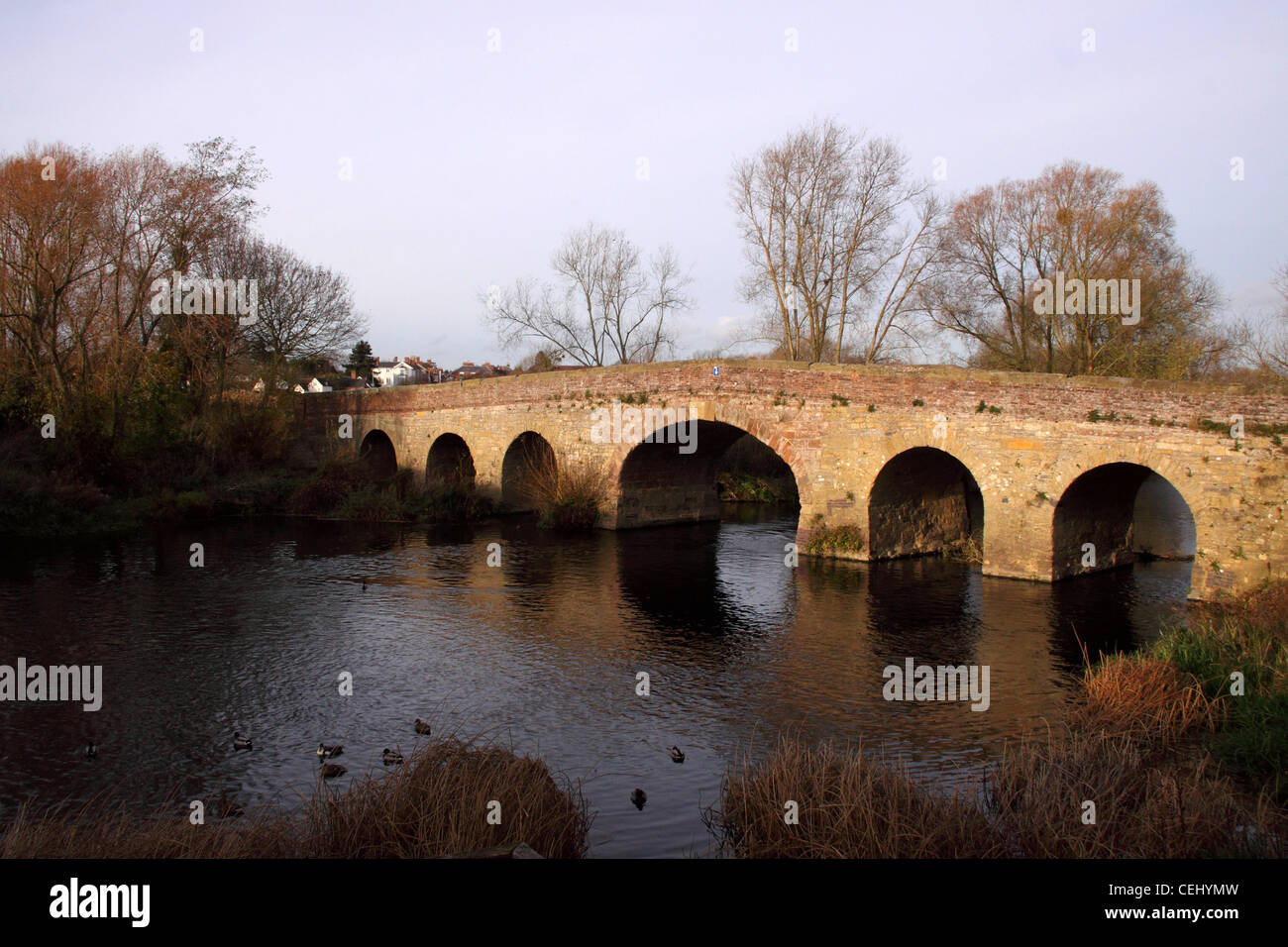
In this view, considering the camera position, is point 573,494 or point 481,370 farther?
point 481,370

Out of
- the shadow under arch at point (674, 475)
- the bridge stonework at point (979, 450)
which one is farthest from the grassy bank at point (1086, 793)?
the shadow under arch at point (674, 475)

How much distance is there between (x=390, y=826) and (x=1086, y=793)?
4.50 m

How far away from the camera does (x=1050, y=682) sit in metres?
9.84

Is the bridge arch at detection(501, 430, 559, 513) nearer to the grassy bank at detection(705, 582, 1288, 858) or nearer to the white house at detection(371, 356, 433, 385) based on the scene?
the grassy bank at detection(705, 582, 1288, 858)

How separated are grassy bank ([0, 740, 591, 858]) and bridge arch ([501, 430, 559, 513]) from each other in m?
18.1

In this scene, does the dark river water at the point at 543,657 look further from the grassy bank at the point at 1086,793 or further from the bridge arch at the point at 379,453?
the bridge arch at the point at 379,453

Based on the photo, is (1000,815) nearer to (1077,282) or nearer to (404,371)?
(1077,282)

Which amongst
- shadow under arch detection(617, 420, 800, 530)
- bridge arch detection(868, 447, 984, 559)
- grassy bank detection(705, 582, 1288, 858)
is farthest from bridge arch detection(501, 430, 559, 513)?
grassy bank detection(705, 582, 1288, 858)

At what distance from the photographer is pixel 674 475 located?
74.8ft

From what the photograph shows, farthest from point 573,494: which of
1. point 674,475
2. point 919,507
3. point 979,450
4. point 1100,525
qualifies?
point 1100,525
